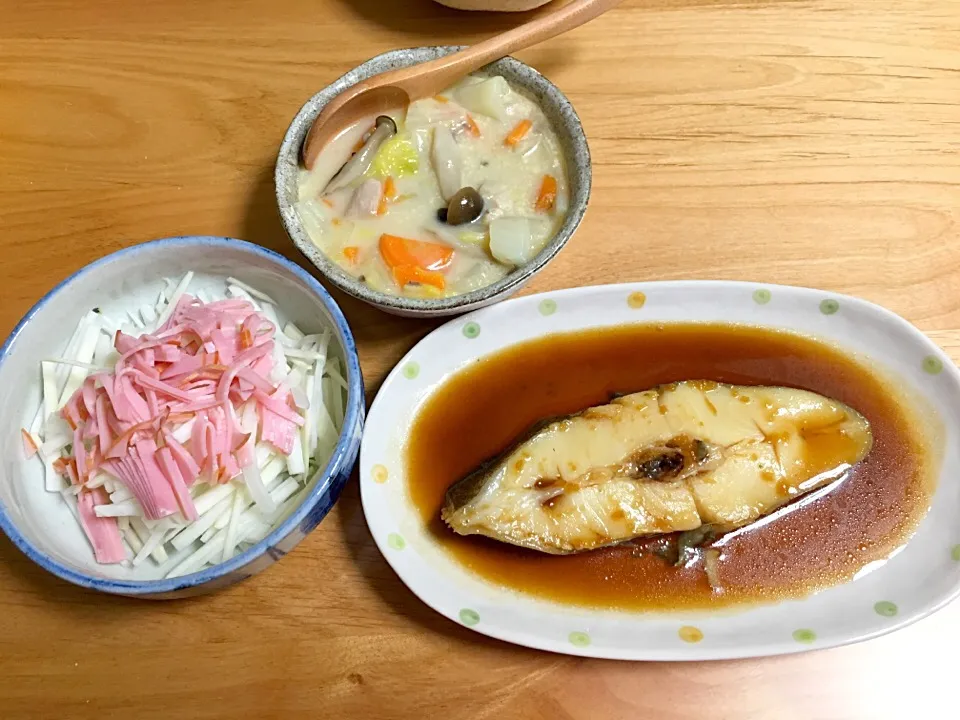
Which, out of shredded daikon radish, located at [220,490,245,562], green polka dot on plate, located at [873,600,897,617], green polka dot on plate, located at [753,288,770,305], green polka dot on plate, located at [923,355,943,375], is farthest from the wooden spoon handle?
green polka dot on plate, located at [873,600,897,617]

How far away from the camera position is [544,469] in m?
1.46

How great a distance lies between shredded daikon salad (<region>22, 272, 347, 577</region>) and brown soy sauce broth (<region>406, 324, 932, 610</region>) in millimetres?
297

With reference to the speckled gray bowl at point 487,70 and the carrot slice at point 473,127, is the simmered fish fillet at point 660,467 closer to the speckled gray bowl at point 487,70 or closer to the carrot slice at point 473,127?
the speckled gray bowl at point 487,70

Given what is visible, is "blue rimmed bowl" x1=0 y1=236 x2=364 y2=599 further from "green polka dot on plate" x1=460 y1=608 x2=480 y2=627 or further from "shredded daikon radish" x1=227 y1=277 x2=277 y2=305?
"green polka dot on plate" x1=460 y1=608 x2=480 y2=627

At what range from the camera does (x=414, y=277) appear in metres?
1.52

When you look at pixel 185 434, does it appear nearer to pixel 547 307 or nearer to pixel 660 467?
pixel 547 307

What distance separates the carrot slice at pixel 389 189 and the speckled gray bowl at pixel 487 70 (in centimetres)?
20

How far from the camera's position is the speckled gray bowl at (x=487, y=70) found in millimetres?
1437

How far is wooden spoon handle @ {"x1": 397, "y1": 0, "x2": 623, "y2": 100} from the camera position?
5.30 feet

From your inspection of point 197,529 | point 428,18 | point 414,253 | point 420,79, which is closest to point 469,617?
point 197,529

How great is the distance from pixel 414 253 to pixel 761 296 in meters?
0.83

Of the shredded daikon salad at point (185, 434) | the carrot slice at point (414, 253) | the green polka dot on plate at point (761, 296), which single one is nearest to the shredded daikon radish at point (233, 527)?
the shredded daikon salad at point (185, 434)

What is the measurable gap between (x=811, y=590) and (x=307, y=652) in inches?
41.3

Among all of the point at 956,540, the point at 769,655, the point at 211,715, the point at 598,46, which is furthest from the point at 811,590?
the point at 598,46
